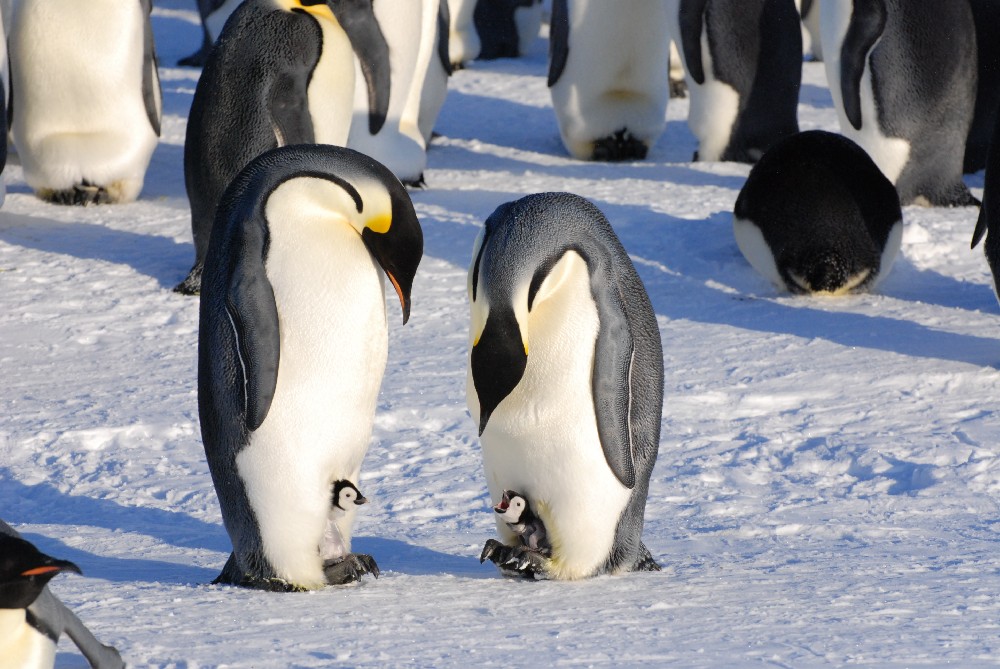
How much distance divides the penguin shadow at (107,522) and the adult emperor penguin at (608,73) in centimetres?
460

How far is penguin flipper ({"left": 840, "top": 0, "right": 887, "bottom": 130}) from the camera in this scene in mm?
6789

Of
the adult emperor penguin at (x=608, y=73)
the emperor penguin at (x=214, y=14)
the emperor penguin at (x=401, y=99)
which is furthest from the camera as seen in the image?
the emperor penguin at (x=214, y=14)

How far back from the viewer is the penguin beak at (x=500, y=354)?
122 inches

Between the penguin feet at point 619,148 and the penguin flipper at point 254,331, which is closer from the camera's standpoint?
the penguin flipper at point 254,331

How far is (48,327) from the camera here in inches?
218

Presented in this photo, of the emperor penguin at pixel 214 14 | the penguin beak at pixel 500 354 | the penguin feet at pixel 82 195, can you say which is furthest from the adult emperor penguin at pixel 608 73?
the penguin beak at pixel 500 354

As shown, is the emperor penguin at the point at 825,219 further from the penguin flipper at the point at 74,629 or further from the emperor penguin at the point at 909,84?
the penguin flipper at the point at 74,629

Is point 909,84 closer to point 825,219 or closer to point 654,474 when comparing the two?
point 825,219

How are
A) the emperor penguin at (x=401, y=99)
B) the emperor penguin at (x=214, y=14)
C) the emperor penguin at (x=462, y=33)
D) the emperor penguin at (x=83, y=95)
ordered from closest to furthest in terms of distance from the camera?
1. the emperor penguin at (x=83, y=95)
2. the emperor penguin at (x=401, y=99)
3. the emperor penguin at (x=214, y=14)
4. the emperor penguin at (x=462, y=33)

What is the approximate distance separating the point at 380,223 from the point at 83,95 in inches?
154

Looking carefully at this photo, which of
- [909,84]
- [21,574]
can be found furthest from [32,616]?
[909,84]

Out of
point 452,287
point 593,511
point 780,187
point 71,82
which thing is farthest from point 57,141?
point 593,511

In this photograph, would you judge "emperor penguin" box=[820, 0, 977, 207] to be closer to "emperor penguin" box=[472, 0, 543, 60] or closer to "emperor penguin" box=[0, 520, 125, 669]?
"emperor penguin" box=[472, 0, 543, 60]

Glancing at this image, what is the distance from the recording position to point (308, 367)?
331 cm
